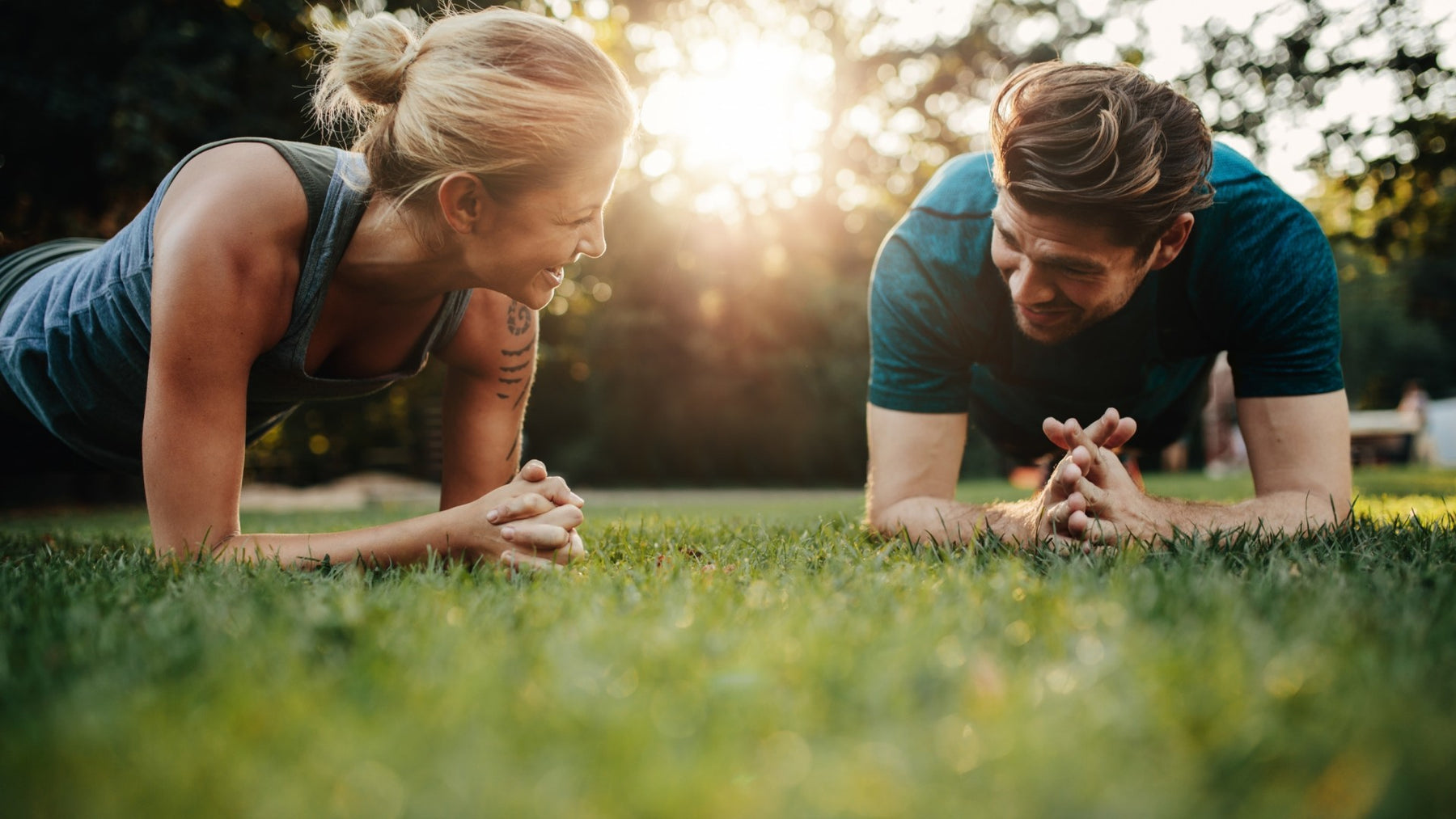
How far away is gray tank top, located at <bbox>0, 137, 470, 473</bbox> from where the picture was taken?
2.62m

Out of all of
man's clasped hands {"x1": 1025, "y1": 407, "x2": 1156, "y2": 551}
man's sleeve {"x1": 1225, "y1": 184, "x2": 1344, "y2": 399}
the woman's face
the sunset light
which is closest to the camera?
man's clasped hands {"x1": 1025, "y1": 407, "x2": 1156, "y2": 551}

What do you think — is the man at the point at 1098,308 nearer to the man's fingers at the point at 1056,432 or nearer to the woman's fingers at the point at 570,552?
the man's fingers at the point at 1056,432

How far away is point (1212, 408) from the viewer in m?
23.3

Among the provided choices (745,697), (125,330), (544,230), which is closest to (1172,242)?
(544,230)

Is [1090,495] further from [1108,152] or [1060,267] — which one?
[1108,152]

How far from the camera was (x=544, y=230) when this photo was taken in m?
Answer: 2.60

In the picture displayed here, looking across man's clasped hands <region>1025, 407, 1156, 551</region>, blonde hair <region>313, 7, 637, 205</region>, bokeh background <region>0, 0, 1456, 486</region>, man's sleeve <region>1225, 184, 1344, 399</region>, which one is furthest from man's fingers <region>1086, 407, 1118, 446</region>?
bokeh background <region>0, 0, 1456, 486</region>

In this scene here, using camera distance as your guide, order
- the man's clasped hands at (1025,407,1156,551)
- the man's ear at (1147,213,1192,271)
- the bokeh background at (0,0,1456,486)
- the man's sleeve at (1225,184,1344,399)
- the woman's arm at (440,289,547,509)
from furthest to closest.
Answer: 1. the bokeh background at (0,0,1456,486)
2. the woman's arm at (440,289,547,509)
3. the man's sleeve at (1225,184,1344,399)
4. the man's ear at (1147,213,1192,271)
5. the man's clasped hands at (1025,407,1156,551)

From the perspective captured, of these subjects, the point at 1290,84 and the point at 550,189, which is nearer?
the point at 550,189

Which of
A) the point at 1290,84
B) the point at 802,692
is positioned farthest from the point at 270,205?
the point at 1290,84

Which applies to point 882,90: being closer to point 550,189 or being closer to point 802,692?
point 550,189

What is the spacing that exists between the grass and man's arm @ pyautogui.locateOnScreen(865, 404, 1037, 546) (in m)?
0.92

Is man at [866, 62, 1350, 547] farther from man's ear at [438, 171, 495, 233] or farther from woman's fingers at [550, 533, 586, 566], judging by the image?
man's ear at [438, 171, 495, 233]

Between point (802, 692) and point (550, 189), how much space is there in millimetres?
1791
